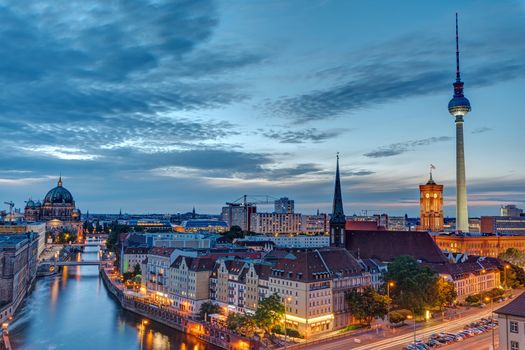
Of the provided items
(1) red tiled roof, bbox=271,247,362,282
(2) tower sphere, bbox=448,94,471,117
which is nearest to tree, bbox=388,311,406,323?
(1) red tiled roof, bbox=271,247,362,282

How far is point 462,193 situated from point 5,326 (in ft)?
455

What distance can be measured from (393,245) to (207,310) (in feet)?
Answer: 126

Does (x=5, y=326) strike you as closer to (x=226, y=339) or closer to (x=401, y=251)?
(x=226, y=339)

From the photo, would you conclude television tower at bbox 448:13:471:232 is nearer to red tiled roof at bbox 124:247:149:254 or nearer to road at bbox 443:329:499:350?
red tiled roof at bbox 124:247:149:254

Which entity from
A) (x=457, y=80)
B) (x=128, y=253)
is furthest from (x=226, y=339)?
(x=457, y=80)

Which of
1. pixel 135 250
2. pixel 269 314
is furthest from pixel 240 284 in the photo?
pixel 135 250

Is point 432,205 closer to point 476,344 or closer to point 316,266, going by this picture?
point 316,266

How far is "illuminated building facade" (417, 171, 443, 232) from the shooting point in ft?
603

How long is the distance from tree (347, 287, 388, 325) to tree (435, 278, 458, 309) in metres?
9.55

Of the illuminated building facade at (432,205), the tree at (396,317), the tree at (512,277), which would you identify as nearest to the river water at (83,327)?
the tree at (396,317)

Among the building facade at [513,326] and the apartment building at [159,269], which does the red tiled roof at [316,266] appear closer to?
the apartment building at [159,269]

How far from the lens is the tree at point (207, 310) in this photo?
6438 centimetres

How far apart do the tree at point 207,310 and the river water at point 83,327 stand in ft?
12.0

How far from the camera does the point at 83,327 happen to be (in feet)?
215
